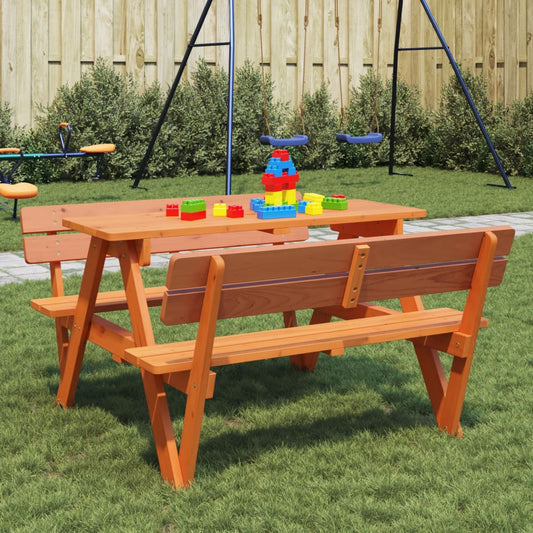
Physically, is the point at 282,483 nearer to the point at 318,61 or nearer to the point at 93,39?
the point at 93,39

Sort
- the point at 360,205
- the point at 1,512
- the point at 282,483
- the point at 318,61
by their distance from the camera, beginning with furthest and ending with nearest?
the point at 318,61 → the point at 360,205 → the point at 282,483 → the point at 1,512

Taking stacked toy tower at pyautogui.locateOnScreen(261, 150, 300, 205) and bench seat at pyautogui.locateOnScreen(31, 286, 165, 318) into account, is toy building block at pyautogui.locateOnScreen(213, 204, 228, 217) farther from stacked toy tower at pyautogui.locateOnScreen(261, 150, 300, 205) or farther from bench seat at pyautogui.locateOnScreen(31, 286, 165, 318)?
bench seat at pyautogui.locateOnScreen(31, 286, 165, 318)

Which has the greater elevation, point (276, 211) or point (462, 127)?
point (462, 127)

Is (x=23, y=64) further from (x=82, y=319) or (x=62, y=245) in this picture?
(x=82, y=319)

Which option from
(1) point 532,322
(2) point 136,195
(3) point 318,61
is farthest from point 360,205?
(3) point 318,61

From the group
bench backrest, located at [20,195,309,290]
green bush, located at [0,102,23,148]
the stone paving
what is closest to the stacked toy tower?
bench backrest, located at [20,195,309,290]

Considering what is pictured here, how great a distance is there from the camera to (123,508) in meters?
3.30

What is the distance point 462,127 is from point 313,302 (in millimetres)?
12882

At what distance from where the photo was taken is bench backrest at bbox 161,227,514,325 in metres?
3.35

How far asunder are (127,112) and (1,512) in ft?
36.6

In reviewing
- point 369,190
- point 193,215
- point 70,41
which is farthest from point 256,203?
point 70,41

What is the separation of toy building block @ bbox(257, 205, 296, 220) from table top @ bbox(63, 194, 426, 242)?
0.03 meters

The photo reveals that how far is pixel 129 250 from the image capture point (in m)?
3.96

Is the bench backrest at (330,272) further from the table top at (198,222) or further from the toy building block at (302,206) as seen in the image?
the toy building block at (302,206)
